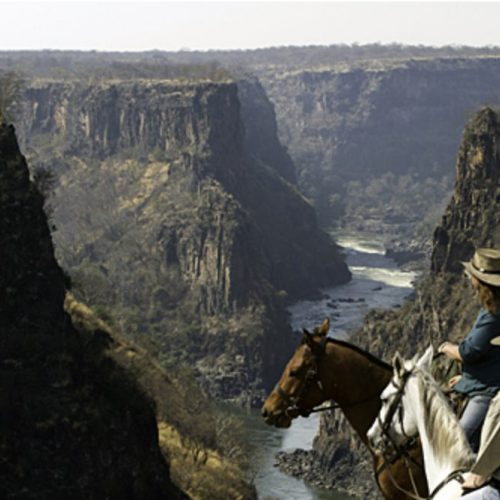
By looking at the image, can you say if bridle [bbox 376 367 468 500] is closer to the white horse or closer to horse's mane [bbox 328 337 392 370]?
the white horse

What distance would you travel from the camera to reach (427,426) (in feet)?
49.9

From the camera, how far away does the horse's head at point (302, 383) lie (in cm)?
1942

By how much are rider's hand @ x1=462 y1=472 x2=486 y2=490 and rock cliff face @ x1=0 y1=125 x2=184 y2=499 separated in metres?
39.6

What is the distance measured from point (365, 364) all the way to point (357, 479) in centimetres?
9663

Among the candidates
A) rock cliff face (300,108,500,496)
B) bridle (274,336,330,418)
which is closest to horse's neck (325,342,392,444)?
bridle (274,336,330,418)

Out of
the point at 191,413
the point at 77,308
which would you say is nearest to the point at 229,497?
the point at 77,308

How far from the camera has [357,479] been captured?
373ft

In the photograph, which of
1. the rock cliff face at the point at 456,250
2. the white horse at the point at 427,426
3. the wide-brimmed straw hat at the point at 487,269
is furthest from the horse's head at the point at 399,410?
the rock cliff face at the point at 456,250

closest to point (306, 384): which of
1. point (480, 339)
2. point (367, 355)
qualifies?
point (367, 355)

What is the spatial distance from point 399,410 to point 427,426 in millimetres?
1227

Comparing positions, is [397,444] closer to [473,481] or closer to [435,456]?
[435,456]

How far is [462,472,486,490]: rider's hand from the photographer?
44.6ft

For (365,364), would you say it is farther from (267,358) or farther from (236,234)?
(236,234)

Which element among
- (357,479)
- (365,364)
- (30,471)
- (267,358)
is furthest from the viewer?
(267,358)
